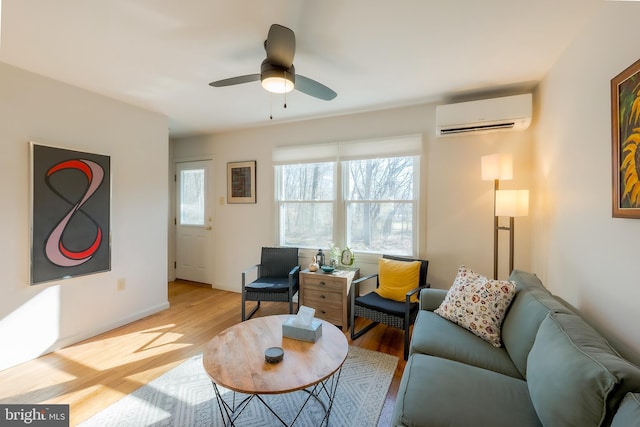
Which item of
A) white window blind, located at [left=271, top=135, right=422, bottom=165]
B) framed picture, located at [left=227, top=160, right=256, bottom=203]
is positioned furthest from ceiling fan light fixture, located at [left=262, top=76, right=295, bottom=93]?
framed picture, located at [left=227, top=160, right=256, bottom=203]

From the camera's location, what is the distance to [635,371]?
918 millimetres

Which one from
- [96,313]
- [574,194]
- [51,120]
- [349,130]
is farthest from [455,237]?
[51,120]

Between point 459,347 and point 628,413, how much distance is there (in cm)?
91

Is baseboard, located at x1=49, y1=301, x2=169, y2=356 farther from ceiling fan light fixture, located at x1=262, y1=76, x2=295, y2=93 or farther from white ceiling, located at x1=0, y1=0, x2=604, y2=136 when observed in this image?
ceiling fan light fixture, located at x1=262, y1=76, x2=295, y2=93

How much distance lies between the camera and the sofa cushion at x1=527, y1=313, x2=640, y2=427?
910 mm

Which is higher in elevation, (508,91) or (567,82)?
(508,91)

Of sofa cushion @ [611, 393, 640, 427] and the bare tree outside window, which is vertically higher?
the bare tree outside window

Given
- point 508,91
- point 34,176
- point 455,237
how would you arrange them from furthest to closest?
point 455,237 → point 508,91 → point 34,176

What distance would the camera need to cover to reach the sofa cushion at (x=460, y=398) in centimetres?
114

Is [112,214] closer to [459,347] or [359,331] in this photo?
[359,331]

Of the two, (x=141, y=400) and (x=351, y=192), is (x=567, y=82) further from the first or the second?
(x=141, y=400)

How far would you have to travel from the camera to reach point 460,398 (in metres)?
1.24

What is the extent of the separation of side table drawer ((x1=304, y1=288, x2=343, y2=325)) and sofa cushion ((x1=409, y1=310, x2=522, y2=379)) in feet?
3.75

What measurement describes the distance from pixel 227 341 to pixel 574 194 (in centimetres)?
251
